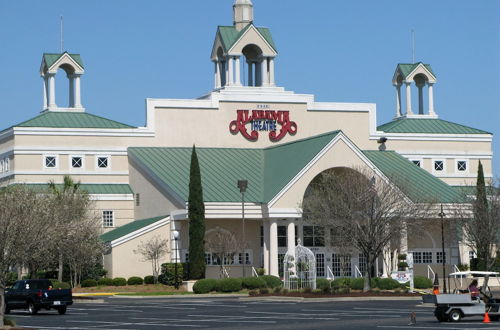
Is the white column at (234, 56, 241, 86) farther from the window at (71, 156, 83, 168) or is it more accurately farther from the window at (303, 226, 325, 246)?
the window at (303, 226, 325, 246)

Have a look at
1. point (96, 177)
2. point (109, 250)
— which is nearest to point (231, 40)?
point (96, 177)

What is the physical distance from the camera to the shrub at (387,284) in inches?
2699

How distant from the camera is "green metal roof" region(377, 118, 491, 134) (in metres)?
96.2

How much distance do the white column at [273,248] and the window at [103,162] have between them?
15.0 m

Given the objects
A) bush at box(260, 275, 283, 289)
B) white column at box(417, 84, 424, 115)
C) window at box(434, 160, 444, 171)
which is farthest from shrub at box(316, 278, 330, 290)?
white column at box(417, 84, 424, 115)

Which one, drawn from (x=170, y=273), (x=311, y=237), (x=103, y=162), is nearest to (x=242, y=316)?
(x=170, y=273)

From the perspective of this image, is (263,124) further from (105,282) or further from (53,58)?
(105,282)

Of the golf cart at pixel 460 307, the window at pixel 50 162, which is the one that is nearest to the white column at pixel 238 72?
the window at pixel 50 162

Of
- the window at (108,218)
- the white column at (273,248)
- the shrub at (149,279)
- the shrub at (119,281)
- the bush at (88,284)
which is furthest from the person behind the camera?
the window at (108,218)

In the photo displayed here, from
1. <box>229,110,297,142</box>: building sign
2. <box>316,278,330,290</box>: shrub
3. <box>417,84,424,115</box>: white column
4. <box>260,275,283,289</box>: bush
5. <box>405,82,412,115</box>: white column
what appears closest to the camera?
<box>316,278,330,290</box>: shrub

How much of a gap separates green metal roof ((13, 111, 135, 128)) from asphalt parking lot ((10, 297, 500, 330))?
28833 millimetres

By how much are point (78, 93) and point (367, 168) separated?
80.5 ft

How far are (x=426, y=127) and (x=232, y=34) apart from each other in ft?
59.2

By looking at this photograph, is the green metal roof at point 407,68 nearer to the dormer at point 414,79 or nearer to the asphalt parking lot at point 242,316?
the dormer at point 414,79
